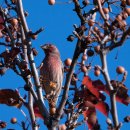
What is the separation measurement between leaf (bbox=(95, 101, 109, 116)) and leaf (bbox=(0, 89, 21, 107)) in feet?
2.94

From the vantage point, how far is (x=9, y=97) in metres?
4.58

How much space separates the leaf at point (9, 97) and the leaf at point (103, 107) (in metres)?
0.89

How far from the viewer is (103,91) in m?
4.06

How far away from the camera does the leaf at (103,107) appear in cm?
393

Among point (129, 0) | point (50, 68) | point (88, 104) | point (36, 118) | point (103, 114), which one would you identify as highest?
point (50, 68)

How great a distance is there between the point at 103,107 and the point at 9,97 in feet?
3.28

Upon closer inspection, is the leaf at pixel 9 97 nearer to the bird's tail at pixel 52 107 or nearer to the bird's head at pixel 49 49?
the bird's tail at pixel 52 107

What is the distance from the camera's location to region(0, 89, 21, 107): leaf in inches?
179

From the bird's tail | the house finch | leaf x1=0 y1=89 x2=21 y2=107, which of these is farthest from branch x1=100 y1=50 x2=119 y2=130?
the house finch

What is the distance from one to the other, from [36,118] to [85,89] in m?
0.76

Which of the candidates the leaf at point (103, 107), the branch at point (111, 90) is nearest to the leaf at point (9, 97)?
the leaf at point (103, 107)

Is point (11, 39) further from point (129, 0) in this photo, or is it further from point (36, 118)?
point (129, 0)

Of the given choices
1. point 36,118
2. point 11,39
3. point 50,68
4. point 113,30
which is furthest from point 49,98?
point 50,68

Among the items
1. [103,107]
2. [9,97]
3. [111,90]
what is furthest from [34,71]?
[111,90]
